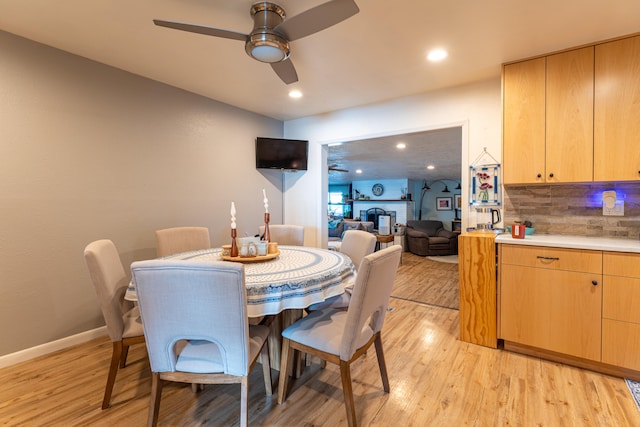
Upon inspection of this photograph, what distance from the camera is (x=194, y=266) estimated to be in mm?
1205

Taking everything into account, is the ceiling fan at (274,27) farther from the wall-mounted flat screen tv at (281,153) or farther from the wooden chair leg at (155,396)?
the wall-mounted flat screen tv at (281,153)

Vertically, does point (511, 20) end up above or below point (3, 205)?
above

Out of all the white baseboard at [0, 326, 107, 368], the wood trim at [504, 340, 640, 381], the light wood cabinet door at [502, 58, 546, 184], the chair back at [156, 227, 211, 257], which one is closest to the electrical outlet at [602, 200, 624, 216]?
the light wood cabinet door at [502, 58, 546, 184]

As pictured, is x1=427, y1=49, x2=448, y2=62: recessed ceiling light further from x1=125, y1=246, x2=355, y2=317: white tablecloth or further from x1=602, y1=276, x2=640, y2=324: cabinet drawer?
x1=602, y1=276, x2=640, y2=324: cabinet drawer

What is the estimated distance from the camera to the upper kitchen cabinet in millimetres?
2234

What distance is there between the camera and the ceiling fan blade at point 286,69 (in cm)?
205

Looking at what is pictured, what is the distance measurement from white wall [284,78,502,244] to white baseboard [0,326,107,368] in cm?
257

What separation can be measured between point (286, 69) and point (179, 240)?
176 cm

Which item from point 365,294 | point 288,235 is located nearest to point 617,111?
point 365,294

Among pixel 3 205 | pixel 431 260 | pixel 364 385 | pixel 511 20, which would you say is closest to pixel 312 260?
pixel 364 385

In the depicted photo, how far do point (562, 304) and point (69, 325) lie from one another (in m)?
3.91

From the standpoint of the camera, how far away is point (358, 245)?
97.3 inches

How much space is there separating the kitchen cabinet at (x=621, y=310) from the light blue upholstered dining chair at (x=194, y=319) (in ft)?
7.87

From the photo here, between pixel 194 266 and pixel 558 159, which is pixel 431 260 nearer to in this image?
pixel 558 159
